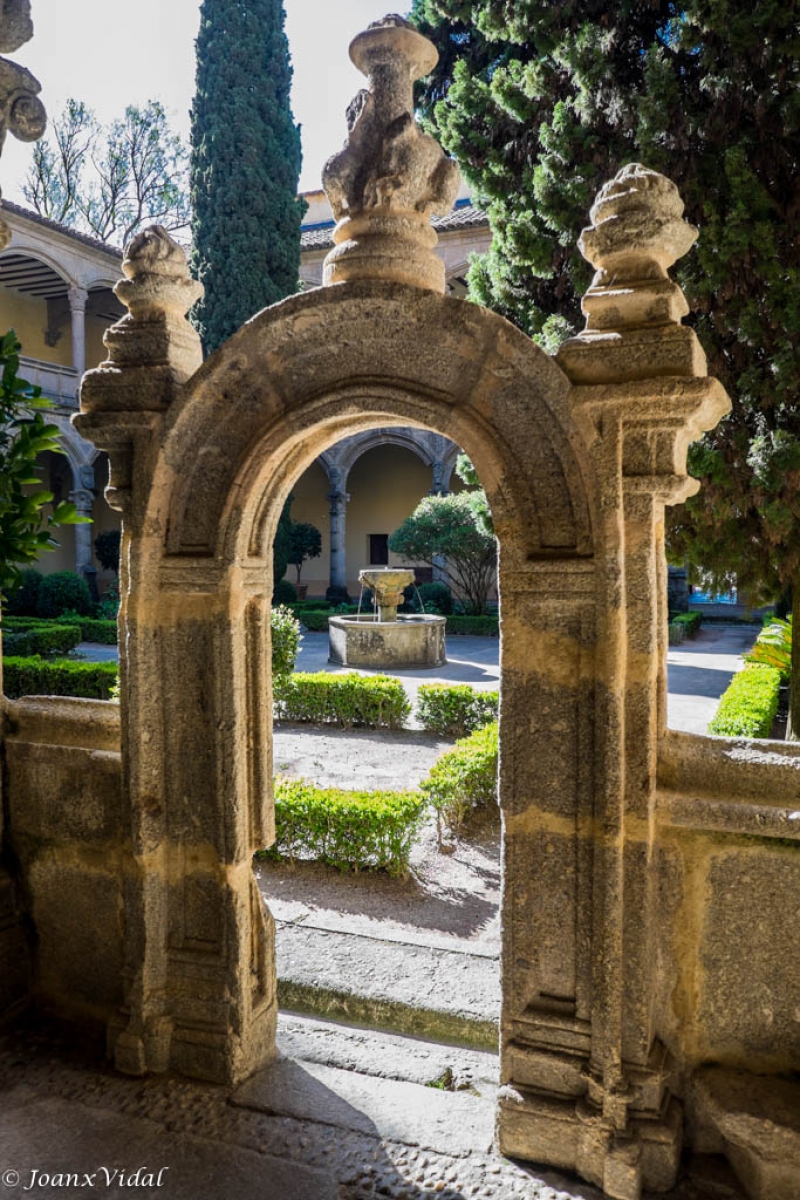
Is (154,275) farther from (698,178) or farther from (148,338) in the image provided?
(698,178)

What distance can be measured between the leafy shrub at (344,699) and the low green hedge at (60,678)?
1971 millimetres

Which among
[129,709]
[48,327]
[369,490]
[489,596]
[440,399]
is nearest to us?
[440,399]

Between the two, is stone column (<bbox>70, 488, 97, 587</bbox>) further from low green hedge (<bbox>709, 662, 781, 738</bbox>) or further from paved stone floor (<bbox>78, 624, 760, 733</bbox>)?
low green hedge (<bbox>709, 662, 781, 738</bbox>)

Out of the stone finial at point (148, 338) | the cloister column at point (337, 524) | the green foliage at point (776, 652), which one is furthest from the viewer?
the cloister column at point (337, 524)

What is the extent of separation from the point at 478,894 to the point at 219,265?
14076mm

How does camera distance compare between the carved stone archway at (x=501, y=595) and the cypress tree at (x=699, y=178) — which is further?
the cypress tree at (x=699, y=178)

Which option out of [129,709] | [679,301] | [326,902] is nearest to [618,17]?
[679,301]

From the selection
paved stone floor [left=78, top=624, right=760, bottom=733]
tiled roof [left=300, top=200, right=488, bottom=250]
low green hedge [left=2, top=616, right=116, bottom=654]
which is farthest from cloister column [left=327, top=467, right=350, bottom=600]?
low green hedge [left=2, top=616, right=116, bottom=654]

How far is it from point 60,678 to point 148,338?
7418 millimetres

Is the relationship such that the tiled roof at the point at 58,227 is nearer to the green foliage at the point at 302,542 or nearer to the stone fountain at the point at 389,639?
the green foliage at the point at 302,542

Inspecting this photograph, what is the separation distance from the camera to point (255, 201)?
15719 millimetres

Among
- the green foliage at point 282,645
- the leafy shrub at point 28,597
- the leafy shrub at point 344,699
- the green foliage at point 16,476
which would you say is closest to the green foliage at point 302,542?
the leafy shrub at point 28,597

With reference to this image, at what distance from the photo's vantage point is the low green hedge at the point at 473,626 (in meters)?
17.7

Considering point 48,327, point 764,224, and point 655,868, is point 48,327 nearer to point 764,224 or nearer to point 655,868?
point 764,224
